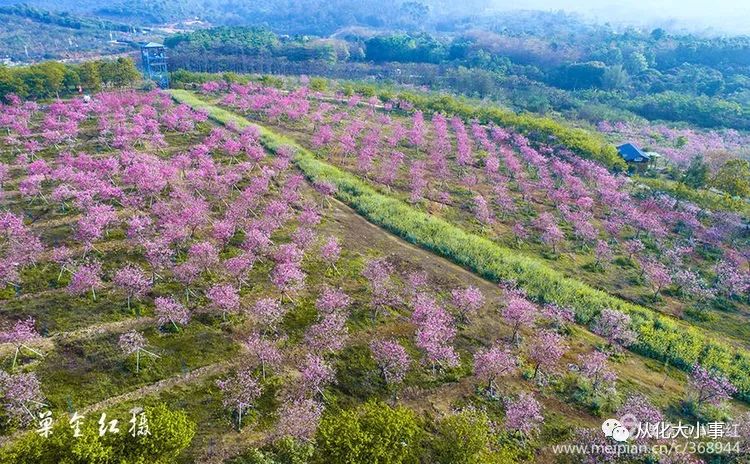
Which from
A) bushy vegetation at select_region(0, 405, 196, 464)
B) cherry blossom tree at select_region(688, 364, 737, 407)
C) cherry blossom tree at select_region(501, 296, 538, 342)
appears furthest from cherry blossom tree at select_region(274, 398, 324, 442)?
cherry blossom tree at select_region(688, 364, 737, 407)

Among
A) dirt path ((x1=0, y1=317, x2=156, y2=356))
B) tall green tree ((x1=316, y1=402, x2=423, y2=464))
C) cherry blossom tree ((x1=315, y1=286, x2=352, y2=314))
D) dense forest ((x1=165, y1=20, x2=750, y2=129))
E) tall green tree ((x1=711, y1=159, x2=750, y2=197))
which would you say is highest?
dense forest ((x1=165, y1=20, x2=750, y2=129))

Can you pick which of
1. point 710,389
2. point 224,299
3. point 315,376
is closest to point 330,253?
point 224,299

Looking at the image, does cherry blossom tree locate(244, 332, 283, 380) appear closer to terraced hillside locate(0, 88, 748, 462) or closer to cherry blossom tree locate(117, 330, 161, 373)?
terraced hillside locate(0, 88, 748, 462)

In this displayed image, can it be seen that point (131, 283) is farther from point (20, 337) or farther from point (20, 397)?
point (20, 397)

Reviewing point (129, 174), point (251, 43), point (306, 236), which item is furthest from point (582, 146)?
point (251, 43)

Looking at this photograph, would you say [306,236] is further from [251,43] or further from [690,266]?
[251,43]

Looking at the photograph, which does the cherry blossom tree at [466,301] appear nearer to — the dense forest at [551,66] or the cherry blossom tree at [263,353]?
the cherry blossom tree at [263,353]
